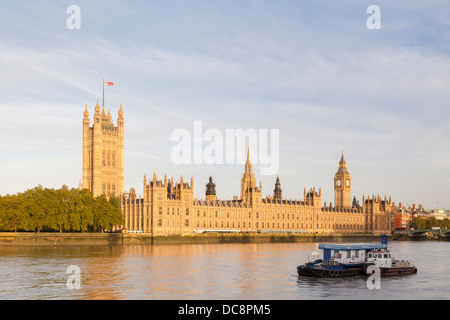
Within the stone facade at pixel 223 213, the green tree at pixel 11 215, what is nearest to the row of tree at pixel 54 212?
the green tree at pixel 11 215

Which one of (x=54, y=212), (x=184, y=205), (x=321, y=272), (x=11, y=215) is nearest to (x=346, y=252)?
(x=321, y=272)

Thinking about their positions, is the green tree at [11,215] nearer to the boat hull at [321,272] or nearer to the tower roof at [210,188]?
the boat hull at [321,272]

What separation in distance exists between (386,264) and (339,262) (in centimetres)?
536

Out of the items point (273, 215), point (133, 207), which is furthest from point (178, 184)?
point (273, 215)

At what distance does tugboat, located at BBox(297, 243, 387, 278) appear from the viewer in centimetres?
5512

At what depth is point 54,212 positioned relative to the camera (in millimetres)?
106562

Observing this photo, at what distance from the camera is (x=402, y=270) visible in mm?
60531

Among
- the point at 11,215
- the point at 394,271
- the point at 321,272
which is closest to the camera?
the point at 321,272

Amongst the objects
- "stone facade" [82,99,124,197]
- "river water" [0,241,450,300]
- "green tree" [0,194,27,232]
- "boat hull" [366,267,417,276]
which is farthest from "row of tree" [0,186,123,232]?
"boat hull" [366,267,417,276]

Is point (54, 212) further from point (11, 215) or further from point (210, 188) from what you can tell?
point (210, 188)

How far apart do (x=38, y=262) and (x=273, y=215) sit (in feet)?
372

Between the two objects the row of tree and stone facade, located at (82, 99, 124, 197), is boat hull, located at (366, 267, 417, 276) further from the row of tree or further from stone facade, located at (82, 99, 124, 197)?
stone facade, located at (82, 99, 124, 197)

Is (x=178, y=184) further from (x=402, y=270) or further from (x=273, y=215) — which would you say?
(x=402, y=270)

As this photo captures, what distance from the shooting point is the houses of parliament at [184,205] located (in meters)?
138
